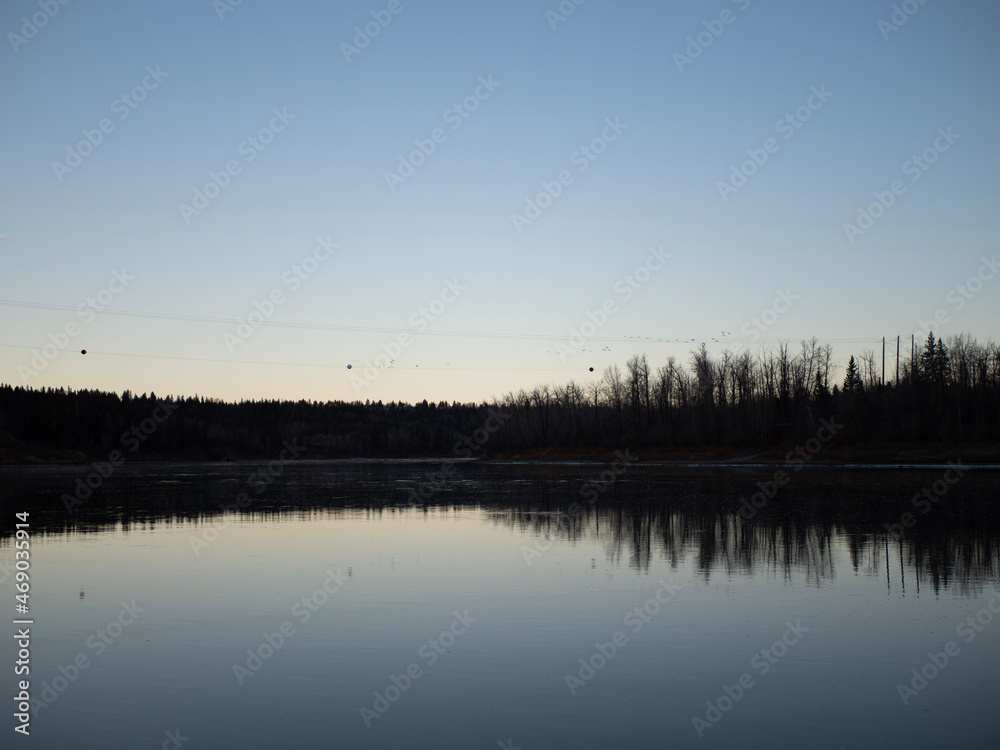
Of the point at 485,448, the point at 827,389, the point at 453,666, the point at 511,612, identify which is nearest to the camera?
the point at 453,666

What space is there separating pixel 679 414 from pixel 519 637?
4103 inches

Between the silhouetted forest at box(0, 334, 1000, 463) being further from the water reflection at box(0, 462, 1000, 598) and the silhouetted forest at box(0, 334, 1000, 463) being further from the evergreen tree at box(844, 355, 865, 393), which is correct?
the water reflection at box(0, 462, 1000, 598)

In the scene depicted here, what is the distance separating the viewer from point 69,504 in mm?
34250

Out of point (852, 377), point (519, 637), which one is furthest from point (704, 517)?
point (852, 377)

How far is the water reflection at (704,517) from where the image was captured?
1636cm

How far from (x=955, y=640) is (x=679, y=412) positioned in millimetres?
105265

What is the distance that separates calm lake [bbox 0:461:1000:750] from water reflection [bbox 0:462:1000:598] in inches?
6.9

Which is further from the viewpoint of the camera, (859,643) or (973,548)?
(973,548)

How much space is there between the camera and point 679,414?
368ft

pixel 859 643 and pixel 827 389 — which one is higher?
pixel 827 389

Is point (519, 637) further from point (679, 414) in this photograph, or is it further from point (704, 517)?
point (679, 414)

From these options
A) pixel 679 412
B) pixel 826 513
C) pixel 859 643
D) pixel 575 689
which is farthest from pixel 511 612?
pixel 679 412

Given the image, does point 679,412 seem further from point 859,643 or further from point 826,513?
point 859,643

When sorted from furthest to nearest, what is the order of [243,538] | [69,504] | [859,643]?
1. [69,504]
2. [243,538]
3. [859,643]
